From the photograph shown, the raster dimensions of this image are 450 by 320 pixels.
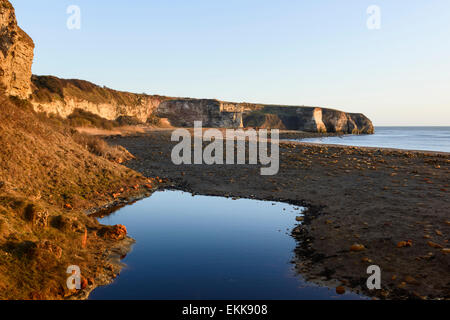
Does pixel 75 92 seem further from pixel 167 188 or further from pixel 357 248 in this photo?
pixel 357 248

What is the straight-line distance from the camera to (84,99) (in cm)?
5131

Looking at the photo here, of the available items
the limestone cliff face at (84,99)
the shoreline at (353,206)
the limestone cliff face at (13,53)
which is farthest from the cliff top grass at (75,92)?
the shoreline at (353,206)

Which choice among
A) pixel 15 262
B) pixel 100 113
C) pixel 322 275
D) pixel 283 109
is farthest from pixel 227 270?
pixel 283 109

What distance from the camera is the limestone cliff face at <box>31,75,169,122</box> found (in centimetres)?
4206

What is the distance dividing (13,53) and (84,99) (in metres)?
27.8

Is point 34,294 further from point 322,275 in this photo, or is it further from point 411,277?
point 411,277

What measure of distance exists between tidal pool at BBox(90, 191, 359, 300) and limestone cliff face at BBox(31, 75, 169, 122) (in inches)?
1398

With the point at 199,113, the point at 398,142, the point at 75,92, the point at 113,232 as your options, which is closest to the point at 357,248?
the point at 113,232

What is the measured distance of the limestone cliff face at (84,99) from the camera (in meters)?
42.1

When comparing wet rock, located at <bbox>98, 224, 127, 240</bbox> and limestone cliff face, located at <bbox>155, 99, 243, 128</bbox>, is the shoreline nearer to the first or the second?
wet rock, located at <bbox>98, 224, 127, 240</bbox>

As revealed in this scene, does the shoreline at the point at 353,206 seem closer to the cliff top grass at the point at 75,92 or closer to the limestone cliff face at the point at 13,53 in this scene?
the limestone cliff face at the point at 13,53

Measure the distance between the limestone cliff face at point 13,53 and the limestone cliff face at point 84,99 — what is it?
1280 centimetres

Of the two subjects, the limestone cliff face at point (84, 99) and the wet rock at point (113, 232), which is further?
the limestone cliff face at point (84, 99)
